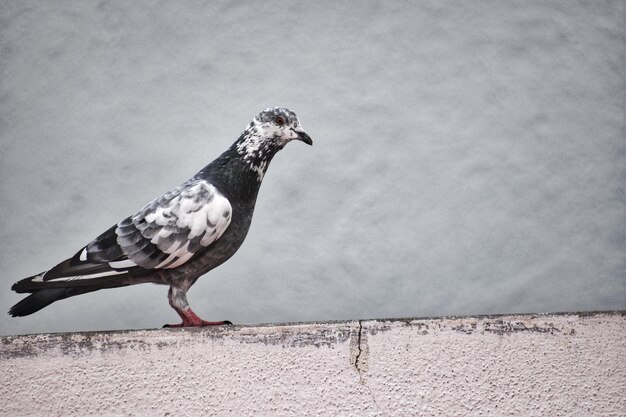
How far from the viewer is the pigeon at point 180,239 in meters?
1.95

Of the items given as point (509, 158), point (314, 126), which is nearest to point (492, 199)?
point (509, 158)

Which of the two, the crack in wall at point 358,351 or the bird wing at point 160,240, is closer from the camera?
the crack in wall at point 358,351

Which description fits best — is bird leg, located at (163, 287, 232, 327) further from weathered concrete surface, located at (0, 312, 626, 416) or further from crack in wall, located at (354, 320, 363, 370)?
crack in wall, located at (354, 320, 363, 370)

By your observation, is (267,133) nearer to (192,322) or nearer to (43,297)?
(192,322)

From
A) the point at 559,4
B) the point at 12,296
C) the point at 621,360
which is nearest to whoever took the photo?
the point at 621,360

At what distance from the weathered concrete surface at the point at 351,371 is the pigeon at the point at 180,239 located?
175mm

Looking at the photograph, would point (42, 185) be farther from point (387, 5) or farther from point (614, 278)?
point (614, 278)

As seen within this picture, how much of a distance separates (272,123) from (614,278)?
1320mm

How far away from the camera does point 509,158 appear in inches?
107

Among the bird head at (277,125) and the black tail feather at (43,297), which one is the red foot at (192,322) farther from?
the bird head at (277,125)

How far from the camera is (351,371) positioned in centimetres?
179

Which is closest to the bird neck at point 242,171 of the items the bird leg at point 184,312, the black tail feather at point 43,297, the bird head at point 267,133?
the bird head at point 267,133

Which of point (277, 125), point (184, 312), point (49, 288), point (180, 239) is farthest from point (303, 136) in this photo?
point (49, 288)

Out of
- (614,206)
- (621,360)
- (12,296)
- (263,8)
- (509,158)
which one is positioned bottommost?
(621,360)
